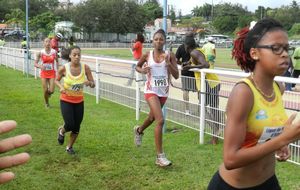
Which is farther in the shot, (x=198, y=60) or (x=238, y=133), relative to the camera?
(x=198, y=60)

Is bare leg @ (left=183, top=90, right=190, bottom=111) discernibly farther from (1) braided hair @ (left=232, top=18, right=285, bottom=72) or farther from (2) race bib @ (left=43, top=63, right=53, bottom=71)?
(1) braided hair @ (left=232, top=18, right=285, bottom=72)

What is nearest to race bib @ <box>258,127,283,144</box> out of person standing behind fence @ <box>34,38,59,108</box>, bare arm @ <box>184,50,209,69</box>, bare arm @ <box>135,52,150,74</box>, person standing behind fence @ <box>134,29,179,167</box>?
person standing behind fence @ <box>134,29,179,167</box>

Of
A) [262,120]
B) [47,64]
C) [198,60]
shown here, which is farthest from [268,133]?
[47,64]

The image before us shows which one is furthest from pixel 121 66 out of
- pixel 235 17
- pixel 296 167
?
pixel 235 17

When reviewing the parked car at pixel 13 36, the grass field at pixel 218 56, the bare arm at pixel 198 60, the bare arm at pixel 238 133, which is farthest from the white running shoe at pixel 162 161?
the parked car at pixel 13 36

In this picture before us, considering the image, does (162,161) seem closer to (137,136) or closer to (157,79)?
(137,136)

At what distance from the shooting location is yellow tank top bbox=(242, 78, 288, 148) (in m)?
2.61

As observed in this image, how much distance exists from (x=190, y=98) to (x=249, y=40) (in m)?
5.70

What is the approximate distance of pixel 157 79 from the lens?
6.61m

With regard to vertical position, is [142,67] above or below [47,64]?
above

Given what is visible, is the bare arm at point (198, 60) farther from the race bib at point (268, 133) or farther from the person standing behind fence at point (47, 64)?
the race bib at point (268, 133)

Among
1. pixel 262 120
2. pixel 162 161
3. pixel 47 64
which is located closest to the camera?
pixel 262 120

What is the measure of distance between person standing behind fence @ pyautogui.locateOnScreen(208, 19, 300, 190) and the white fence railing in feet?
9.38

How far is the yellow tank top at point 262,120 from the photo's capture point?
8.57ft
